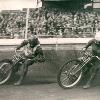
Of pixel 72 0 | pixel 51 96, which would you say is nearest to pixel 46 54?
pixel 51 96

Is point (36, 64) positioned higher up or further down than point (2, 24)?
further down

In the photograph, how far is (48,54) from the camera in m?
11.2

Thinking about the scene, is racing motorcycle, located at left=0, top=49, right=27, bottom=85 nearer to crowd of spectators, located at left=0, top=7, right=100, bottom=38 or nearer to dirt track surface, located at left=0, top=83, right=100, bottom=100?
dirt track surface, located at left=0, top=83, right=100, bottom=100

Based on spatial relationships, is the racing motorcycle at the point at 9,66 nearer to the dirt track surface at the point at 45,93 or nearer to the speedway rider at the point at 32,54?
the speedway rider at the point at 32,54

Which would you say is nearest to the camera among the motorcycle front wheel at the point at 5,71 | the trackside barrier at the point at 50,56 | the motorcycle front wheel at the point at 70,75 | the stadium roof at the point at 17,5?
the motorcycle front wheel at the point at 70,75

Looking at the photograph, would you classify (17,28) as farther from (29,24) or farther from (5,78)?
(5,78)

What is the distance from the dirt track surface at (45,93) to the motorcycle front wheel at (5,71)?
0.70 ft

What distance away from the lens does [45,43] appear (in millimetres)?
11555

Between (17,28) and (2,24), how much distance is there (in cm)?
47

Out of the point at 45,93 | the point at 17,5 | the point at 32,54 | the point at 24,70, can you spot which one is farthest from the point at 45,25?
the point at 45,93

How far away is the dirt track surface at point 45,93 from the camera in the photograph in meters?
9.01

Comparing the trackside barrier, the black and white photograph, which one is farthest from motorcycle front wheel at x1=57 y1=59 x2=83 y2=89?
the trackside barrier

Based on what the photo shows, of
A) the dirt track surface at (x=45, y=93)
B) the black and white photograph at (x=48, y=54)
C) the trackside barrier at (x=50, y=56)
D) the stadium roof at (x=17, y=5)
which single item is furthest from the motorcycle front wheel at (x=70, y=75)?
Result: the stadium roof at (x=17, y=5)

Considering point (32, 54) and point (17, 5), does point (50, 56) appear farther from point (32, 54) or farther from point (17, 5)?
point (17, 5)
